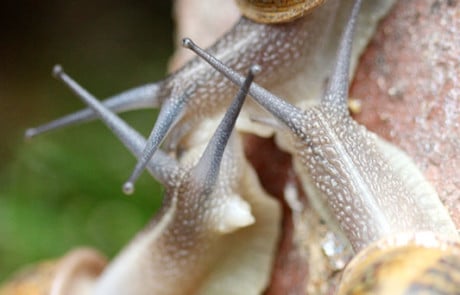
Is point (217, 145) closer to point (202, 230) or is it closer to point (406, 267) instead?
point (202, 230)

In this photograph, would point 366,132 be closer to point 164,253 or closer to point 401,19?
point 401,19

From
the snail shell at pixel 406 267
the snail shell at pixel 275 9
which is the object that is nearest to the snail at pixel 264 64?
the snail shell at pixel 275 9

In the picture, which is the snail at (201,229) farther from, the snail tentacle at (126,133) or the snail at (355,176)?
the snail at (355,176)

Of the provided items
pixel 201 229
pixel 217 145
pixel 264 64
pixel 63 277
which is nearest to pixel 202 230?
pixel 201 229

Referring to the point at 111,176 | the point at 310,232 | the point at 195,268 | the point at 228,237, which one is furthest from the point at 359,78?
the point at 111,176

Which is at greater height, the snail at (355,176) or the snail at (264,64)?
the snail at (264,64)

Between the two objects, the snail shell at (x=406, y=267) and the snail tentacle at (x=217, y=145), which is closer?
the snail shell at (x=406, y=267)
